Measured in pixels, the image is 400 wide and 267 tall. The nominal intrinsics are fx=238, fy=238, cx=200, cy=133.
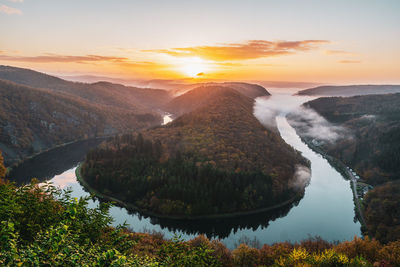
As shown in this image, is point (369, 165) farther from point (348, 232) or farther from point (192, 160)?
point (192, 160)

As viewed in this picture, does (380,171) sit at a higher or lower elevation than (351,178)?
higher

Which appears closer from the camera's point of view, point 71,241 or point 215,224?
point 71,241

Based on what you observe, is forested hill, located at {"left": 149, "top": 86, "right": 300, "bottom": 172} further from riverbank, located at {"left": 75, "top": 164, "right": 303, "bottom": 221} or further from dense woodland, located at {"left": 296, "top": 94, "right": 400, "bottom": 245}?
dense woodland, located at {"left": 296, "top": 94, "right": 400, "bottom": 245}

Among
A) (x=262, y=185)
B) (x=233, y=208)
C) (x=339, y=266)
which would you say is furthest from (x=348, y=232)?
(x=339, y=266)

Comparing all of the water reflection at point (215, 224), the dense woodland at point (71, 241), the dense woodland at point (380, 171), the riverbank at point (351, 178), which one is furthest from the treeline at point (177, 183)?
the dense woodland at point (71, 241)

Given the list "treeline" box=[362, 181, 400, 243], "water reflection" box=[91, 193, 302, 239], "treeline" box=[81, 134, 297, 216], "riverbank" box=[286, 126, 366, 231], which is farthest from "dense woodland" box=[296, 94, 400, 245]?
"water reflection" box=[91, 193, 302, 239]

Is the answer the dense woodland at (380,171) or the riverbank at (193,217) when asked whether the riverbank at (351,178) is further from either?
the riverbank at (193,217)

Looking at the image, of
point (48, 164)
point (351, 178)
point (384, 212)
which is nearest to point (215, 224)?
point (384, 212)

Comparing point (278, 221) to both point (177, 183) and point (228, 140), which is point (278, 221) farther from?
point (228, 140)
